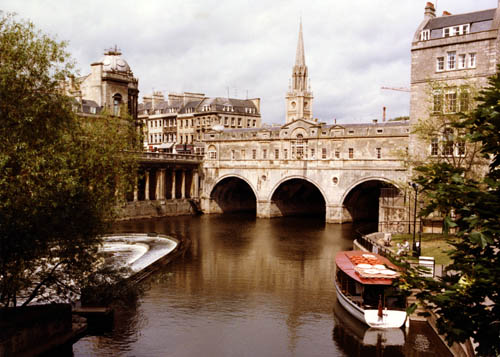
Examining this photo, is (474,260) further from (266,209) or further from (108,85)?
(108,85)

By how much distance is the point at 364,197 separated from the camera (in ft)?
208

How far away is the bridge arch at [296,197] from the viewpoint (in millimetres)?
64500

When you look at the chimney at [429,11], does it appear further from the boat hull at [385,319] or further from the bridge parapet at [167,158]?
the bridge parapet at [167,158]

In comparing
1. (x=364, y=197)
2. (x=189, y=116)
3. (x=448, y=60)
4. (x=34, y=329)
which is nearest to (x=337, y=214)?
(x=364, y=197)

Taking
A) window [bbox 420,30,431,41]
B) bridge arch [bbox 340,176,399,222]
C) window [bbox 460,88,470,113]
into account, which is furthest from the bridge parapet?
window [bbox 460,88,470,113]

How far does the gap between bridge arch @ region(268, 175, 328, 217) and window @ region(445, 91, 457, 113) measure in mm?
23725

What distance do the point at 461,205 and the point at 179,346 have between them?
14570mm

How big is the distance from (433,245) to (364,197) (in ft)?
91.9

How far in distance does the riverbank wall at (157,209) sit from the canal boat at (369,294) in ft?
114

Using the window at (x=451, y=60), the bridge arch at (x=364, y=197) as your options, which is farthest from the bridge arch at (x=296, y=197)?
the window at (x=451, y=60)

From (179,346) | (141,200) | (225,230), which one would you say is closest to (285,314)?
(179,346)

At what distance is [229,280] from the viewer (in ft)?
106

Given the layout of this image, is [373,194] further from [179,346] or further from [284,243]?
[179,346]

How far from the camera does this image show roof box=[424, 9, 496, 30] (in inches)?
1592
